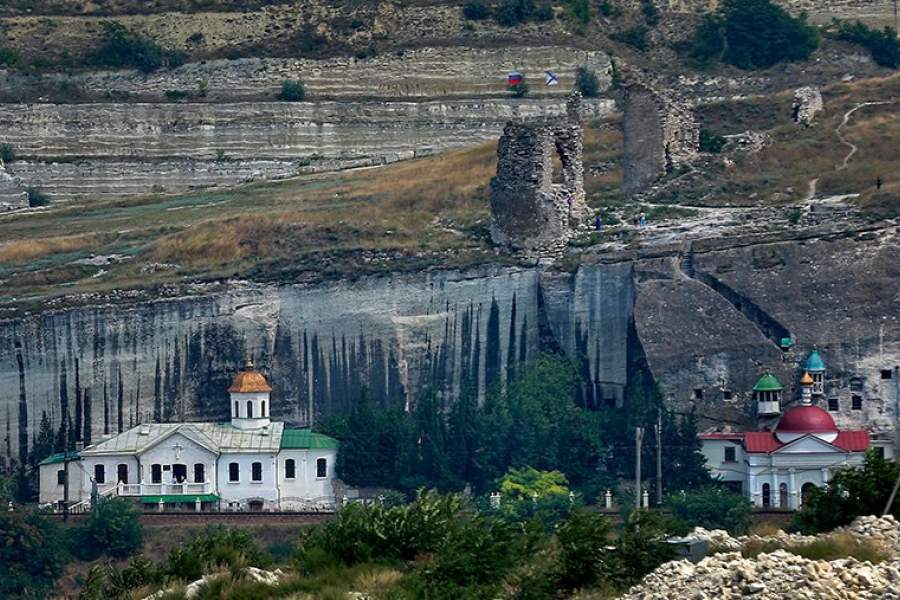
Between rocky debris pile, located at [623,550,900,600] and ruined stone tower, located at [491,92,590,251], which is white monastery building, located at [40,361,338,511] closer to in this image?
ruined stone tower, located at [491,92,590,251]

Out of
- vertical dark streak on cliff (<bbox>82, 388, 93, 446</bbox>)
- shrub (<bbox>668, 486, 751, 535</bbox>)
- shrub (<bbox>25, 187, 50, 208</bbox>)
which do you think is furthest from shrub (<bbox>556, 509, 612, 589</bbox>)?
shrub (<bbox>25, 187, 50, 208</bbox>)

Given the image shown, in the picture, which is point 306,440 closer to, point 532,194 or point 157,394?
point 157,394

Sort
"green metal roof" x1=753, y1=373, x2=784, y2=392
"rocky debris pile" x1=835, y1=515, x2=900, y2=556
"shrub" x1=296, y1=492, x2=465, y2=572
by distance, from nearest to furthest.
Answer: "rocky debris pile" x1=835, y1=515, x2=900, y2=556 → "shrub" x1=296, y1=492, x2=465, y2=572 → "green metal roof" x1=753, y1=373, x2=784, y2=392

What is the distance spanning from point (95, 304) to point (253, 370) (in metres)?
4.03

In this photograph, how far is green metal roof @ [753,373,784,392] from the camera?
81812mm

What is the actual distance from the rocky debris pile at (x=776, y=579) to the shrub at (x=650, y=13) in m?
77.9

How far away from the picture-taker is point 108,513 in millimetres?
80250

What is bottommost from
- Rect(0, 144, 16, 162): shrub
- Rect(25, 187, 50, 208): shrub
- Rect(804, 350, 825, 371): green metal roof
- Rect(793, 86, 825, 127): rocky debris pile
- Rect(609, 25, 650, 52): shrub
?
Rect(25, 187, 50, 208): shrub

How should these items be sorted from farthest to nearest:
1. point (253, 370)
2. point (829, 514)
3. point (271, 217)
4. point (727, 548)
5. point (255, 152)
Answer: point (255, 152) → point (271, 217) → point (253, 370) → point (829, 514) → point (727, 548)

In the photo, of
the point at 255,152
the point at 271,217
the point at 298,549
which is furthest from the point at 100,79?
the point at 298,549

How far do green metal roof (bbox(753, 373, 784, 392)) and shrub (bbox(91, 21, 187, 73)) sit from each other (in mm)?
39392

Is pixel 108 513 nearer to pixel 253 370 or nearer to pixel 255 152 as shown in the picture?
pixel 253 370

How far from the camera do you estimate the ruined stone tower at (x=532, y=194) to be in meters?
87.8

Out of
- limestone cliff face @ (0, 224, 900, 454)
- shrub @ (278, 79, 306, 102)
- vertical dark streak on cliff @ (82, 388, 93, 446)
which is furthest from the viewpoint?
shrub @ (278, 79, 306, 102)
